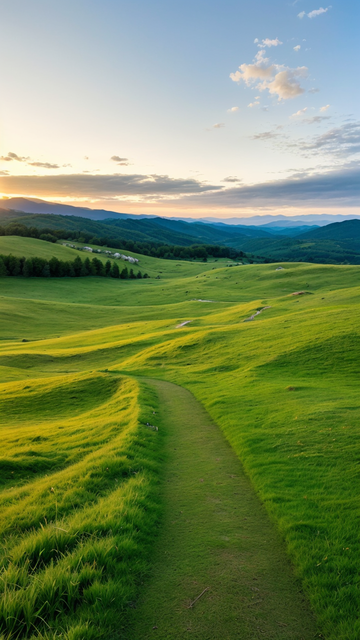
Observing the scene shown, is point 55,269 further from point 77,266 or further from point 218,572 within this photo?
point 218,572

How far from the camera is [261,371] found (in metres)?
25.4

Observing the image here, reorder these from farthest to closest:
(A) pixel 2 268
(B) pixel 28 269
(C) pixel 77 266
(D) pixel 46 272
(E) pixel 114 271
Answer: (E) pixel 114 271 → (C) pixel 77 266 → (D) pixel 46 272 → (B) pixel 28 269 → (A) pixel 2 268

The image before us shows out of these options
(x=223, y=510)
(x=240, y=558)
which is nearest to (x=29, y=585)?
(x=240, y=558)

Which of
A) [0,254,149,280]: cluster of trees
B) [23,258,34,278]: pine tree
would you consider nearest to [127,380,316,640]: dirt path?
[0,254,149,280]: cluster of trees

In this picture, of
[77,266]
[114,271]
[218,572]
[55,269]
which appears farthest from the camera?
[114,271]

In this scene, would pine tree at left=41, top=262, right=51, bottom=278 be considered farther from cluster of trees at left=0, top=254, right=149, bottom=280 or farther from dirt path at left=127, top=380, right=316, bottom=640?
dirt path at left=127, top=380, right=316, bottom=640

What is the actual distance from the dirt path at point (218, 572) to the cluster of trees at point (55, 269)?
427ft

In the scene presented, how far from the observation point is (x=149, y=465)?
38.6ft

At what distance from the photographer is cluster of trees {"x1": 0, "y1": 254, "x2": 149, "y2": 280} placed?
126 metres

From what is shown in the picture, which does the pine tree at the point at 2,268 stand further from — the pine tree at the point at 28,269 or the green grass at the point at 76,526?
the green grass at the point at 76,526

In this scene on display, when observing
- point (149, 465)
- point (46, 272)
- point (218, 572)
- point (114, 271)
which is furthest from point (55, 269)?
point (218, 572)

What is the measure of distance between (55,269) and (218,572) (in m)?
141

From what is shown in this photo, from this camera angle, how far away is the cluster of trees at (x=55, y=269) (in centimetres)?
12650

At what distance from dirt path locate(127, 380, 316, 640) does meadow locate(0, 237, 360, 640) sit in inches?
11.2
